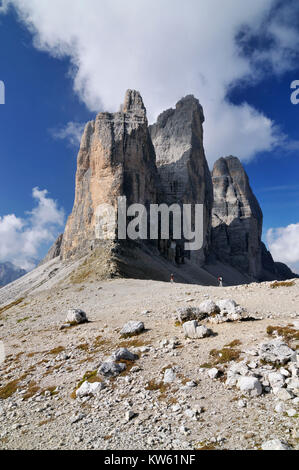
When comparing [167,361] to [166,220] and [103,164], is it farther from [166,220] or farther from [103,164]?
[166,220]

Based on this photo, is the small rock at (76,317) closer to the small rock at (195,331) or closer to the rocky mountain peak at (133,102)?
the small rock at (195,331)

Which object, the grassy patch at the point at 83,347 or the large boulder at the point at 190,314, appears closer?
the grassy patch at the point at 83,347

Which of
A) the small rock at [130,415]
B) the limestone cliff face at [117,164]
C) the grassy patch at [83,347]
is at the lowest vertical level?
the small rock at [130,415]

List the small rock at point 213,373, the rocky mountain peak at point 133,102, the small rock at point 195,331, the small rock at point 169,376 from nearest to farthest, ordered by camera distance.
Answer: the small rock at point 213,373 < the small rock at point 169,376 < the small rock at point 195,331 < the rocky mountain peak at point 133,102

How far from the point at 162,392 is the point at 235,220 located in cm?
14901

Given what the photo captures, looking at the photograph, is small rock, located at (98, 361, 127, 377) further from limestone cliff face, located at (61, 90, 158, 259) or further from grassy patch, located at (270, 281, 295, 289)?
limestone cliff face, located at (61, 90, 158, 259)

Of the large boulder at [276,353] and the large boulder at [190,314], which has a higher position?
the large boulder at [190,314]

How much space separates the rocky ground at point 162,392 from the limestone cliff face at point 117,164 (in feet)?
183

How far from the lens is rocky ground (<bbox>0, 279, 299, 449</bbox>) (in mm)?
5770

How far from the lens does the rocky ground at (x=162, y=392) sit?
577 centimetres

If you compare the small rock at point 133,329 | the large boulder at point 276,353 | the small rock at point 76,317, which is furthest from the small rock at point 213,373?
the small rock at point 76,317

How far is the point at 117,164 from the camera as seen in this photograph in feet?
229

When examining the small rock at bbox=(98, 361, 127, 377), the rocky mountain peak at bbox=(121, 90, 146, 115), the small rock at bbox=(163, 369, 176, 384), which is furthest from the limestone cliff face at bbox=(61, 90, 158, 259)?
the small rock at bbox=(163, 369, 176, 384)

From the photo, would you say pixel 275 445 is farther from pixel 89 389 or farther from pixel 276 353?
pixel 89 389
